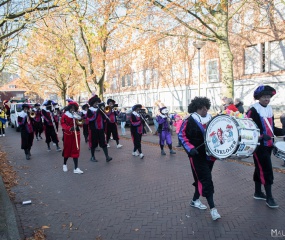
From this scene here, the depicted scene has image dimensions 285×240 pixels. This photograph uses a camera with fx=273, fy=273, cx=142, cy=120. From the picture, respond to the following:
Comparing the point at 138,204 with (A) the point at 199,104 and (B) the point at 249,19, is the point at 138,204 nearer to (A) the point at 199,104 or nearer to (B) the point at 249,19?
(A) the point at 199,104

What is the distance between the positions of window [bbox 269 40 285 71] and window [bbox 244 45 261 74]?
35.8 inches

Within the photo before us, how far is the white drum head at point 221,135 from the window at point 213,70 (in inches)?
804

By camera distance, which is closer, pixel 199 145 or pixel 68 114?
pixel 199 145

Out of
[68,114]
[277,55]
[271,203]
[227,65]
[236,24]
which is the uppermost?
[236,24]

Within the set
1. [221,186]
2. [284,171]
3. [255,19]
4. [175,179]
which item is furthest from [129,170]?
[255,19]

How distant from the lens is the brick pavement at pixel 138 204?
3.97 m

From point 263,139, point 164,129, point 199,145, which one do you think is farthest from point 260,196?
point 164,129

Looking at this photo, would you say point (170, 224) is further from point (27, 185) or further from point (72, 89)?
point (72, 89)

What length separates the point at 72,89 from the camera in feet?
129

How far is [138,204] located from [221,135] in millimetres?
2054

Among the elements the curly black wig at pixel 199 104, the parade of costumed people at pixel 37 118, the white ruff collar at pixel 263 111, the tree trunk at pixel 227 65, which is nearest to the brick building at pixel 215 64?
the tree trunk at pixel 227 65

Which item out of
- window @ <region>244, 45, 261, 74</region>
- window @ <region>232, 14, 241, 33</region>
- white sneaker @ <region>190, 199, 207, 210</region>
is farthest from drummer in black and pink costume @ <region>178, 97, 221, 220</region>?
window @ <region>232, 14, 241, 33</region>

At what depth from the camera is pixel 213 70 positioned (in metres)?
23.9

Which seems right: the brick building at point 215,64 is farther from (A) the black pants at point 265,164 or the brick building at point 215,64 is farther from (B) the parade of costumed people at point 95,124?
(A) the black pants at point 265,164
